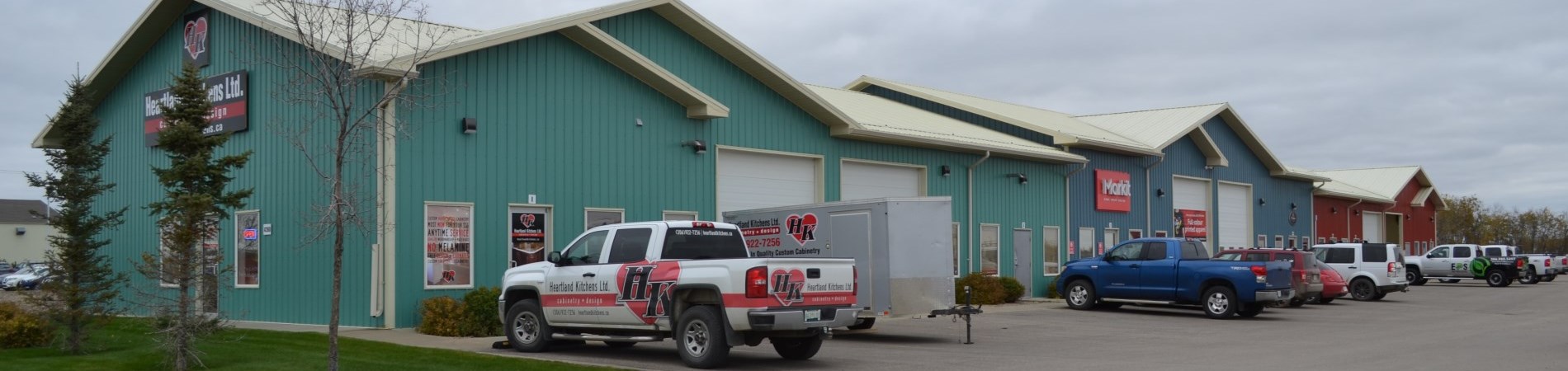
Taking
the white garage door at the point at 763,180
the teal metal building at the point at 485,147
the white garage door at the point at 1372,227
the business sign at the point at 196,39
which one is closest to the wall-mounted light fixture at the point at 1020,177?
the teal metal building at the point at 485,147

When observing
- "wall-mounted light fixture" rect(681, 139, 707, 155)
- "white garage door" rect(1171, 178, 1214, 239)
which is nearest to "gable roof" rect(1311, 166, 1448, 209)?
"white garage door" rect(1171, 178, 1214, 239)

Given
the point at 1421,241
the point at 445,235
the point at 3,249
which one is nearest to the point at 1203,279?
the point at 445,235

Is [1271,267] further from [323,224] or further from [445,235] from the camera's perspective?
Answer: [323,224]

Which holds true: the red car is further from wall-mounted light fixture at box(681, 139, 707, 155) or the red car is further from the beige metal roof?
wall-mounted light fixture at box(681, 139, 707, 155)

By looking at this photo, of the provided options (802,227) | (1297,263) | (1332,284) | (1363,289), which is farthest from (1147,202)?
(802,227)

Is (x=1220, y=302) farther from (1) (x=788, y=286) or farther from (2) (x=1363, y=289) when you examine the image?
(1) (x=788, y=286)

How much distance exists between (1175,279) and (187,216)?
1858 cm

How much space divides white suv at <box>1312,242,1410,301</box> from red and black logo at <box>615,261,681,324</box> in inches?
906

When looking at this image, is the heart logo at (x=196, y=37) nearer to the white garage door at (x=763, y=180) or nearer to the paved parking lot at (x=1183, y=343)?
the white garage door at (x=763, y=180)

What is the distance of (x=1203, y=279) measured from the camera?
24906mm

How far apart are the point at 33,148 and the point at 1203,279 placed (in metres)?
25.1

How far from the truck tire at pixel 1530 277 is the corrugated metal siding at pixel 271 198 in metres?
40.4

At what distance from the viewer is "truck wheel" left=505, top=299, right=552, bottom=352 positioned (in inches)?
629

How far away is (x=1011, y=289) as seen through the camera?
3052cm
